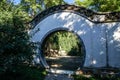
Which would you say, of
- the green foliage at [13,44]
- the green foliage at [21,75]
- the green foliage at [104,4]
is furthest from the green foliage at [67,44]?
the green foliage at [13,44]

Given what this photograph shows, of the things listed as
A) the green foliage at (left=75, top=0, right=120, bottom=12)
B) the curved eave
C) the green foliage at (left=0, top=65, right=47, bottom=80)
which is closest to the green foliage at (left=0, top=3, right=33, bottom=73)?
the green foliage at (left=0, top=65, right=47, bottom=80)

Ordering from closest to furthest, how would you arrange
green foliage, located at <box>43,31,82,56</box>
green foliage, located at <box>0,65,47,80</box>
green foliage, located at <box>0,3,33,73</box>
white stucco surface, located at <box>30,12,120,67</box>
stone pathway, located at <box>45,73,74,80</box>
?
green foliage, located at <box>0,3,33,73</box>, green foliage, located at <box>0,65,47,80</box>, stone pathway, located at <box>45,73,74,80</box>, white stucco surface, located at <box>30,12,120,67</box>, green foliage, located at <box>43,31,82,56</box>

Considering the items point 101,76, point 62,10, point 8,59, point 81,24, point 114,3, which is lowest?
point 101,76

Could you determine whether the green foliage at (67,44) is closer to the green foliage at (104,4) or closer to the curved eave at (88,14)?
the green foliage at (104,4)

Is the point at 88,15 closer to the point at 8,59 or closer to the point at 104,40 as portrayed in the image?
the point at 104,40

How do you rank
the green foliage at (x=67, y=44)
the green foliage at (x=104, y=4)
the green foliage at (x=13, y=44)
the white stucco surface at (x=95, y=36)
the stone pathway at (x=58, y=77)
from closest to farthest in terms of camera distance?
1. the green foliage at (x=13, y=44)
2. the stone pathway at (x=58, y=77)
3. the white stucco surface at (x=95, y=36)
4. the green foliage at (x=104, y=4)
5. the green foliage at (x=67, y=44)

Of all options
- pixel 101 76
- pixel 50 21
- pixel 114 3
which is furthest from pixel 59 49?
pixel 101 76

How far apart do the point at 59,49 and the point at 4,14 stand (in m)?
17.4

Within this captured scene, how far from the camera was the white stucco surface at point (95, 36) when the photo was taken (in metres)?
13.3

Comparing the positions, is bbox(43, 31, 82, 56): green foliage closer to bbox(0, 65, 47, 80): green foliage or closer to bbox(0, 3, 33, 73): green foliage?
bbox(0, 65, 47, 80): green foliage

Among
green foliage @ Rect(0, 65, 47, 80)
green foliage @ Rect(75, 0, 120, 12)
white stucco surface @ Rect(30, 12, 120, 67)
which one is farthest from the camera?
green foliage @ Rect(75, 0, 120, 12)

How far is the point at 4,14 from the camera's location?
37.7ft

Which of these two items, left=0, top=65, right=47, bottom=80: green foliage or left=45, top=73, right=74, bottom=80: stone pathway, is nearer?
left=0, top=65, right=47, bottom=80: green foliage

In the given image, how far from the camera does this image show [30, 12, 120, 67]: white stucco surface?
1333cm
